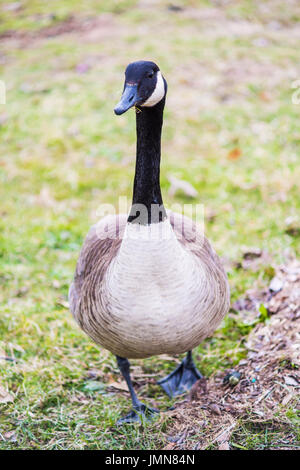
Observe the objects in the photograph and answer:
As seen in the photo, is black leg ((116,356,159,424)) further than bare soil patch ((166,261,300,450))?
Yes

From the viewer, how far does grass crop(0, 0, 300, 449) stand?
11.4ft

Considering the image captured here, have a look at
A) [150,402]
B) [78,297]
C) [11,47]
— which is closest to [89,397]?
[150,402]

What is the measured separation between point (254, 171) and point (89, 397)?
3.67 metres

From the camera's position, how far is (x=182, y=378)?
355 cm

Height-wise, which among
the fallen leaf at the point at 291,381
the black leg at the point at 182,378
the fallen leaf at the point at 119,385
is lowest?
the fallen leaf at the point at 119,385

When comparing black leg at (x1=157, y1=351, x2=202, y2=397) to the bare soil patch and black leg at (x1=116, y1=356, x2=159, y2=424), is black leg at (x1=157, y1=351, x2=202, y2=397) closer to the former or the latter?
the bare soil patch

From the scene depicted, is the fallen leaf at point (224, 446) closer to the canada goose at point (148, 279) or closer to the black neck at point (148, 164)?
the canada goose at point (148, 279)

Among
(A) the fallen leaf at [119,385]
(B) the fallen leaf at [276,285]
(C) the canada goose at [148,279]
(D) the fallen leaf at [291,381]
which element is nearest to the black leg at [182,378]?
(A) the fallen leaf at [119,385]

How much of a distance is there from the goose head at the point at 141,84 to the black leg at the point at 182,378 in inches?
70.1

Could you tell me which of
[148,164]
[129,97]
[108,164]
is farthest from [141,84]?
[108,164]

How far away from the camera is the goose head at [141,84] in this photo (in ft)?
8.30

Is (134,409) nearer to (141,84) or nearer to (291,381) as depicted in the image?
(291,381)

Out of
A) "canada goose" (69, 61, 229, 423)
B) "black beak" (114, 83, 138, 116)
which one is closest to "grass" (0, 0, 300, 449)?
"canada goose" (69, 61, 229, 423)
